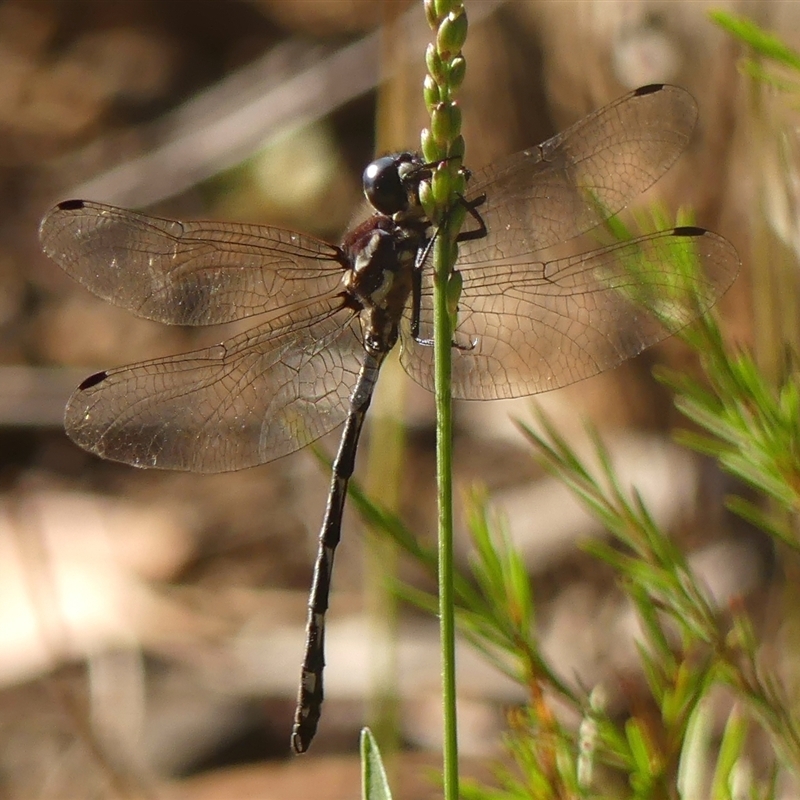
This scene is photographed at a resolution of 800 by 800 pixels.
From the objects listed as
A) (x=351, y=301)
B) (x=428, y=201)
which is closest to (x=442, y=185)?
(x=428, y=201)

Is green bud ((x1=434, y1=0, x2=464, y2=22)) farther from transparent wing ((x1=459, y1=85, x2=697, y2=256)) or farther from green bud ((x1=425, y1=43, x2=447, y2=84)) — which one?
transparent wing ((x1=459, y1=85, x2=697, y2=256))

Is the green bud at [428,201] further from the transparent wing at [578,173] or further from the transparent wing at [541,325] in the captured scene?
the transparent wing at [578,173]

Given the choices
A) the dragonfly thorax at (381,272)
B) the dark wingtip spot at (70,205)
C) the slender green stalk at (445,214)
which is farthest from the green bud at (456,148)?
the dark wingtip spot at (70,205)

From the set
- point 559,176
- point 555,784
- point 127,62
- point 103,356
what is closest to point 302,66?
point 127,62

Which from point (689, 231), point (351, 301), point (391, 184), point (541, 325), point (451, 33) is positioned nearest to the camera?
point (451, 33)

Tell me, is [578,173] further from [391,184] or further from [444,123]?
[444,123]

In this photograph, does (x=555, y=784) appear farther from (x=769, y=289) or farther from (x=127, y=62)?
(x=127, y=62)
